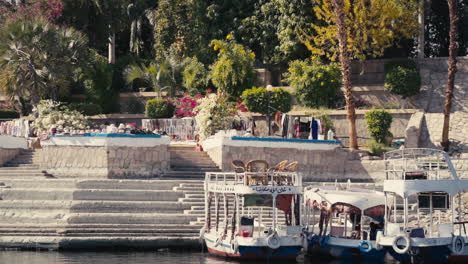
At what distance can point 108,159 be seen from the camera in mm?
40969

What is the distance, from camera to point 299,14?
53.7m

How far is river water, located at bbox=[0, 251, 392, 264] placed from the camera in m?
32.1

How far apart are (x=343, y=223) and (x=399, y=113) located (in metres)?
12.4

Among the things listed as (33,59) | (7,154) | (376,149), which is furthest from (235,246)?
(33,59)

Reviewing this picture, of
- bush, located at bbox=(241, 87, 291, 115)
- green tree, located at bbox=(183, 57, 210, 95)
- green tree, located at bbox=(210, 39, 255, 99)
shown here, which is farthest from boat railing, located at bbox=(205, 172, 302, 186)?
green tree, located at bbox=(183, 57, 210, 95)

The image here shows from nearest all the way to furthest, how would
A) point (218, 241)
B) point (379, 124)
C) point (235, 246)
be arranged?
point (235, 246) → point (218, 241) → point (379, 124)

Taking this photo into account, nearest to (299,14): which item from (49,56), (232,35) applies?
(232,35)

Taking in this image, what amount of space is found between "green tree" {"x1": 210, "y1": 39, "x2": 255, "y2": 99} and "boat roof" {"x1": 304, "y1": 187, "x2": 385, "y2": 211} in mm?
18219

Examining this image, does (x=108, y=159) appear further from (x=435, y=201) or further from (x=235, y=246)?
(x=435, y=201)

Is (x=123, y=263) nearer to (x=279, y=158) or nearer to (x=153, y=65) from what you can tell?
(x=279, y=158)

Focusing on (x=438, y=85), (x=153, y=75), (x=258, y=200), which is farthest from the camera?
(x=153, y=75)

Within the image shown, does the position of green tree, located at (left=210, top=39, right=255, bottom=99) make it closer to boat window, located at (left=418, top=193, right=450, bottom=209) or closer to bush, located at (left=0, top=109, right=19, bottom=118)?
bush, located at (left=0, top=109, right=19, bottom=118)

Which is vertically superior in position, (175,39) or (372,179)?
(175,39)

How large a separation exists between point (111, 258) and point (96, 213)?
3984 mm
